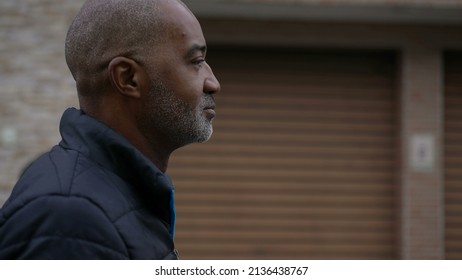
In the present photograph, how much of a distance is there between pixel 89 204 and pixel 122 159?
26 centimetres

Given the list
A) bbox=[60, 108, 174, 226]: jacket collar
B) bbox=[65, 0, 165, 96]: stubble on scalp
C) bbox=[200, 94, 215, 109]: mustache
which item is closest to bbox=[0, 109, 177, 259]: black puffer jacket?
bbox=[60, 108, 174, 226]: jacket collar

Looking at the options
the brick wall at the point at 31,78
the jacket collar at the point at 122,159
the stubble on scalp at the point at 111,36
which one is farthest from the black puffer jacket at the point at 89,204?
the brick wall at the point at 31,78

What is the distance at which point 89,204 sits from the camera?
78.1 inches

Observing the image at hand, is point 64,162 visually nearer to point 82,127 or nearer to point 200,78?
point 82,127

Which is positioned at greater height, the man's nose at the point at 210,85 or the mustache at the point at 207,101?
the man's nose at the point at 210,85

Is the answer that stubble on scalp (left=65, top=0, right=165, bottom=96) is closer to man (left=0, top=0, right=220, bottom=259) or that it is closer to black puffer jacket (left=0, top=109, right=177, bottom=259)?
man (left=0, top=0, right=220, bottom=259)

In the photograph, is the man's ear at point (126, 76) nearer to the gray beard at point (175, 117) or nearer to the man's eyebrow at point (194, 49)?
the gray beard at point (175, 117)

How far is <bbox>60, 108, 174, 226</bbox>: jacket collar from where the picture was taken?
221cm

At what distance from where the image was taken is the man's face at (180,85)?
234 cm

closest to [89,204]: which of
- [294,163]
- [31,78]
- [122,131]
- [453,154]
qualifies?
[122,131]

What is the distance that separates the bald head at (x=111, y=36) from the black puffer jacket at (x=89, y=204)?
0.12m

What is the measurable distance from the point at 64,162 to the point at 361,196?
9.98 metres
